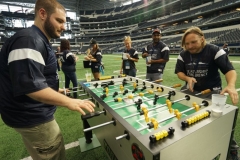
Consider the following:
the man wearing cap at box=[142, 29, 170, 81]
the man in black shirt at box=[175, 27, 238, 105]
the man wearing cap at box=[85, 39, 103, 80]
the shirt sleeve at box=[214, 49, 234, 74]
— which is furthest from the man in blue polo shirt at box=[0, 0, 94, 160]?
the man wearing cap at box=[85, 39, 103, 80]

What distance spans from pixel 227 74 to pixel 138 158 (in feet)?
5.80

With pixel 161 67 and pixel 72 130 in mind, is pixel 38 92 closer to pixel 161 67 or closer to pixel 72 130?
pixel 72 130

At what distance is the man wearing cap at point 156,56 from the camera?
11.7ft

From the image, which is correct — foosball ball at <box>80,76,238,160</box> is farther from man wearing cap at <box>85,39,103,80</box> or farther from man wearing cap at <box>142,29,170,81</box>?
man wearing cap at <box>85,39,103,80</box>

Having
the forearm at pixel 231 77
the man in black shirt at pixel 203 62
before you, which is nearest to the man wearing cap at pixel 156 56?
the man in black shirt at pixel 203 62

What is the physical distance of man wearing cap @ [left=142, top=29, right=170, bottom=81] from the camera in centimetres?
356

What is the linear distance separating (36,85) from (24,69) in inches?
4.9

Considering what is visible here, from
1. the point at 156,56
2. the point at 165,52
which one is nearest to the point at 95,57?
the point at 156,56

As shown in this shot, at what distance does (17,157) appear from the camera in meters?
2.05

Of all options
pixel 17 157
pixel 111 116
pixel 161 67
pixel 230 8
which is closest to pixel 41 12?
pixel 111 116

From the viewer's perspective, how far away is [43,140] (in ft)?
4.05

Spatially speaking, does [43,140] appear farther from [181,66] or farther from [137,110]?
[181,66]

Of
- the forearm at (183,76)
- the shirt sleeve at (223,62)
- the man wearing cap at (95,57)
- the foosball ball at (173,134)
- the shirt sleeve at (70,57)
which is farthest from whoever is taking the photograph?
the man wearing cap at (95,57)

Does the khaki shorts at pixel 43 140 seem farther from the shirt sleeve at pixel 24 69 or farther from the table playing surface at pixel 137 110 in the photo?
the table playing surface at pixel 137 110
